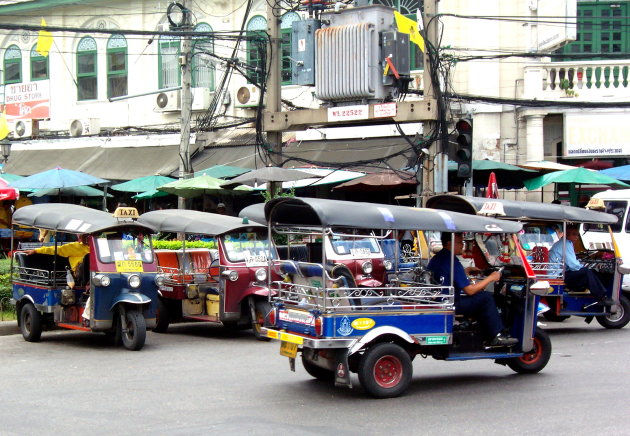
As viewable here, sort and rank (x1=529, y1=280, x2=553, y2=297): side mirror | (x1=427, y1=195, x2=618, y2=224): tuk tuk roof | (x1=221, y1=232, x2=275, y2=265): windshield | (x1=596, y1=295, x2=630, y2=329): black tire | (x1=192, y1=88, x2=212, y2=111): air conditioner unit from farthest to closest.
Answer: (x1=192, y1=88, x2=212, y2=111): air conditioner unit, (x1=596, y1=295, x2=630, y2=329): black tire, (x1=221, y1=232, x2=275, y2=265): windshield, (x1=427, y1=195, x2=618, y2=224): tuk tuk roof, (x1=529, y1=280, x2=553, y2=297): side mirror

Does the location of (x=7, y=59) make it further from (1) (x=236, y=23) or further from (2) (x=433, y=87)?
(2) (x=433, y=87)

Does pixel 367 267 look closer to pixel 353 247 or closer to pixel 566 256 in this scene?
pixel 353 247

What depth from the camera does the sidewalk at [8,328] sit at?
546 inches

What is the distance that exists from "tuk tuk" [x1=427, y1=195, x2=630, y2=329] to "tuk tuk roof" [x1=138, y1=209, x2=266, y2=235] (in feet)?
13.3

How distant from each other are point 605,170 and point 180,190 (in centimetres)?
993

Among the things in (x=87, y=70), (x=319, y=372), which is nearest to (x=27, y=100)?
(x=87, y=70)

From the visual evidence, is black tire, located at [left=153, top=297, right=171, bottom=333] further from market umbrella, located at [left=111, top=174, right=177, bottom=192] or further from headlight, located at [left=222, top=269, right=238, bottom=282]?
market umbrella, located at [left=111, top=174, right=177, bottom=192]

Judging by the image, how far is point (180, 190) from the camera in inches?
825

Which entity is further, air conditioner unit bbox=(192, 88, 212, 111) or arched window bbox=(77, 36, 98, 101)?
arched window bbox=(77, 36, 98, 101)

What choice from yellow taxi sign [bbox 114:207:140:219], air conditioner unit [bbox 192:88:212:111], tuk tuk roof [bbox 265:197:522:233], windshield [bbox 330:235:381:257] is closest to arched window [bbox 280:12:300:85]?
air conditioner unit [bbox 192:88:212:111]

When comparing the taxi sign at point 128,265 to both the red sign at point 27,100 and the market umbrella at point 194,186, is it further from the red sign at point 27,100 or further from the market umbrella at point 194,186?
the red sign at point 27,100

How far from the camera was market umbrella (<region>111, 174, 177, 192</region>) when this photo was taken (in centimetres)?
2395

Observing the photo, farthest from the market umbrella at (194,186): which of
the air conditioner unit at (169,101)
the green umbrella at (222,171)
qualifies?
the air conditioner unit at (169,101)

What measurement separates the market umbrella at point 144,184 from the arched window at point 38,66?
8654mm
